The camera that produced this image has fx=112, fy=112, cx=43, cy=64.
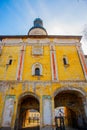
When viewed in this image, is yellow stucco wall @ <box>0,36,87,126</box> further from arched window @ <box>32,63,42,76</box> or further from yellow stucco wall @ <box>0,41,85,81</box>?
arched window @ <box>32,63,42,76</box>

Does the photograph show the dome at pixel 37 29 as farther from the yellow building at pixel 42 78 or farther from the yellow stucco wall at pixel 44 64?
the yellow stucco wall at pixel 44 64

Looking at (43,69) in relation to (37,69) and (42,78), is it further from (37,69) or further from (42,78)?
(42,78)

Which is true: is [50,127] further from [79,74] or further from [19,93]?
[79,74]

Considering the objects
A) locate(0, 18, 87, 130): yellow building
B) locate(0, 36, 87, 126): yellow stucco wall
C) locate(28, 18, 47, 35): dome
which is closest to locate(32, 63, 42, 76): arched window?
locate(0, 18, 87, 130): yellow building

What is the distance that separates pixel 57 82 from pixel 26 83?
10.5 feet

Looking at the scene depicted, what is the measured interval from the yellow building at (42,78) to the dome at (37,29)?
7.70 metres

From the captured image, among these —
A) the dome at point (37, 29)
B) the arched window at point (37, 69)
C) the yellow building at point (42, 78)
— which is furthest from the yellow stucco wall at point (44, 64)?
the dome at point (37, 29)

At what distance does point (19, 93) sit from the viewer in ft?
36.0

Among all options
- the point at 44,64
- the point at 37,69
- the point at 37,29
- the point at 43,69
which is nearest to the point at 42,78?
the point at 43,69

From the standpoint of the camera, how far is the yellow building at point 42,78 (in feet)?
33.8

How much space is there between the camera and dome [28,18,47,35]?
22750mm

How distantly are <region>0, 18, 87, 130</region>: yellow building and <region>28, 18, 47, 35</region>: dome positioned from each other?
7696mm

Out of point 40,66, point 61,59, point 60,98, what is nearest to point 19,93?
point 40,66

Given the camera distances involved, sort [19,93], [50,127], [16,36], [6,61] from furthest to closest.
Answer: [16,36]
[6,61]
[19,93]
[50,127]
